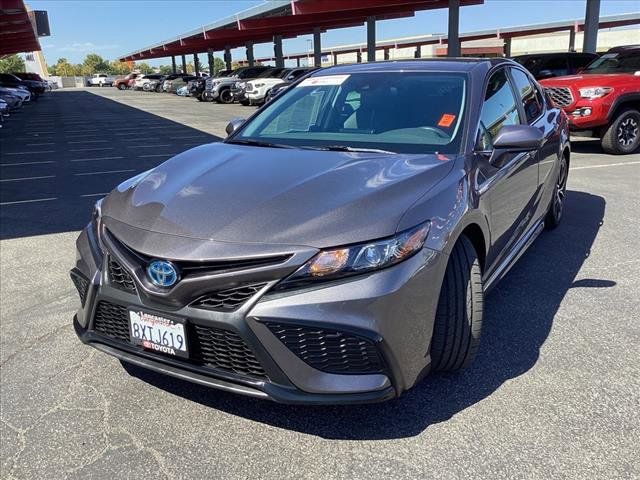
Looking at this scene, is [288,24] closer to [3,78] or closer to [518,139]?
[3,78]

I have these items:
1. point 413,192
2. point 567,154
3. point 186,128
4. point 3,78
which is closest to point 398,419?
point 413,192

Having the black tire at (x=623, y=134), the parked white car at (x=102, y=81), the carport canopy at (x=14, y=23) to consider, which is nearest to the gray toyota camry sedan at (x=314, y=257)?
the black tire at (x=623, y=134)

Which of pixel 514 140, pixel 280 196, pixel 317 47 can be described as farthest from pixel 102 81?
pixel 280 196

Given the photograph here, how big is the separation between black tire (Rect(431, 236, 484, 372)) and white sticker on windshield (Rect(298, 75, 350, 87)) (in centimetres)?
169

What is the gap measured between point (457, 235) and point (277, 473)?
4.25 feet

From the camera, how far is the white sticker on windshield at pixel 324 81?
12.9 feet

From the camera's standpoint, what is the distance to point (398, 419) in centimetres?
262

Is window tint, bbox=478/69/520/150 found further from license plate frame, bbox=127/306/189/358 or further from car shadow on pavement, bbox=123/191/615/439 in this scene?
license plate frame, bbox=127/306/189/358

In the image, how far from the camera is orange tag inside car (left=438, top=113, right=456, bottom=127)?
3.22 metres

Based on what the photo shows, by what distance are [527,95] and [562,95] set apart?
19.9 feet

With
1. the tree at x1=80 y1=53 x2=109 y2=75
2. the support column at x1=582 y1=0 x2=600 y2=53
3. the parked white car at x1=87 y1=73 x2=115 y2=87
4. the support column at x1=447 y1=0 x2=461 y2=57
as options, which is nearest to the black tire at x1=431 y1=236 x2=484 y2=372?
the support column at x1=582 y1=0 x2=600 y2=53

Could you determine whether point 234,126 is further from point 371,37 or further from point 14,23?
point 14,23

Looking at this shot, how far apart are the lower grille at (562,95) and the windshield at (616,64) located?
5.29 feet

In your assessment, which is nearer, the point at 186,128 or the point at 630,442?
the point at 630,442
